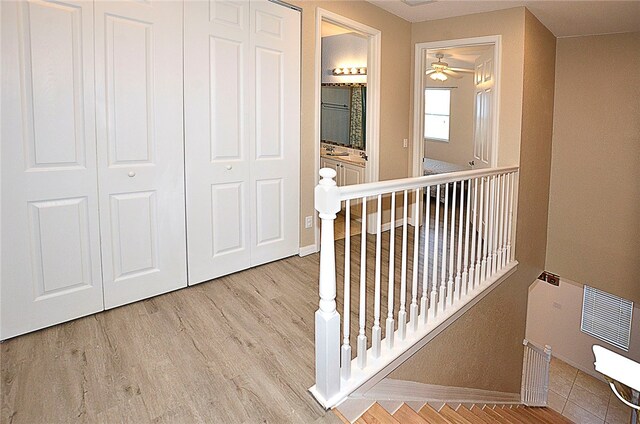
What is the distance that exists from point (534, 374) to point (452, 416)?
336 cm

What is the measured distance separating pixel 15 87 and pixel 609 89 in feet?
17.7

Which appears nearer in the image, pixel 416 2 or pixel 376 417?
pixel 376 417

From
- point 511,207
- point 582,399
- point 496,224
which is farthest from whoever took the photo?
point 582,399

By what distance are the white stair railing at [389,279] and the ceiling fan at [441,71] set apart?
251 cm

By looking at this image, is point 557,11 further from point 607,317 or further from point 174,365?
point 607,317

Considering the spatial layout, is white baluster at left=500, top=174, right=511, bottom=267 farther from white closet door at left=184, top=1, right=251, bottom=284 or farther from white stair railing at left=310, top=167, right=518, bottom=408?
Answer: white closet door at left=184, top=1, right=251, bottom=284

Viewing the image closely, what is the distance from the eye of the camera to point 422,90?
455cm

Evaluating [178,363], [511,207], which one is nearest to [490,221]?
[511,207]

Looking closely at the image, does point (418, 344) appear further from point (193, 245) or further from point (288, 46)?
point (288, 46)

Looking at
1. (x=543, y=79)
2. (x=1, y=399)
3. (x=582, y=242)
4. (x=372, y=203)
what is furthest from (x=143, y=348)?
(x=582, y=242)

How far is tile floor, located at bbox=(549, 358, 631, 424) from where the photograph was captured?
5.46 m

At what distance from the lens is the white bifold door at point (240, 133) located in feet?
9.23

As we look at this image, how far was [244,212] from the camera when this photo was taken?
10.4ft

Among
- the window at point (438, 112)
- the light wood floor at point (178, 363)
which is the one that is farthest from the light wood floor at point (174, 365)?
the window at point (438, 112)
